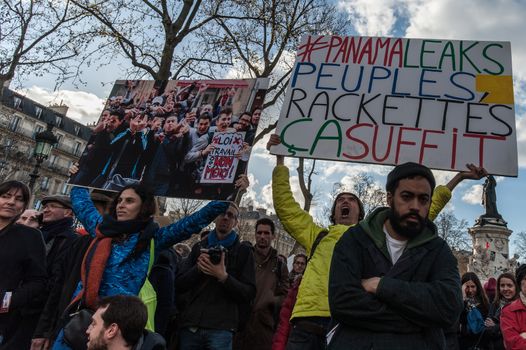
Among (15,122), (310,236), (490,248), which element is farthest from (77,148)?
(310,236)

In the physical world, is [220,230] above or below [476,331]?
above

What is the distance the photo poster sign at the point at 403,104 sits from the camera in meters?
3.63

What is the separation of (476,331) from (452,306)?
3398 millimetres

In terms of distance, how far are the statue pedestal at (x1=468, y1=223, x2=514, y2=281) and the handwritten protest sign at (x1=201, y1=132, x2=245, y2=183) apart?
1617cm

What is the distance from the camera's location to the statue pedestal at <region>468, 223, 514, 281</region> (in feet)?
57.0

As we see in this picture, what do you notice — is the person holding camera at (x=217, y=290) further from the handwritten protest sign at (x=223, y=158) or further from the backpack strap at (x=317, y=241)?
the backpack strap at (x=317, y=241)

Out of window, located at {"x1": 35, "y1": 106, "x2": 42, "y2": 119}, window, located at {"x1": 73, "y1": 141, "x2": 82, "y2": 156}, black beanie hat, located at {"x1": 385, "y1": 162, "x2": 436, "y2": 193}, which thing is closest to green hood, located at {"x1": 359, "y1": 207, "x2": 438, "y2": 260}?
black beanie hat, located at {"x1": 385, "y1": 162, "x2": 436, "y2": 193}

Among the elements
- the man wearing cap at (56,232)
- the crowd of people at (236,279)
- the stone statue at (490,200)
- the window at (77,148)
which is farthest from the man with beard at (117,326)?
the window at (77,148)

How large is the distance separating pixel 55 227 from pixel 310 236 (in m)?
2.51

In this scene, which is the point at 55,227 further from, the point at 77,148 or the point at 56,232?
the point at 77,148

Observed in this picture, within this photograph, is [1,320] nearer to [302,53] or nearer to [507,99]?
[302,53]

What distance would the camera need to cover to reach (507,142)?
3.54 meters

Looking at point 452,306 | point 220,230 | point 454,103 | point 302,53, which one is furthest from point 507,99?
point 220,230

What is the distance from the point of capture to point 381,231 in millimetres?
2309
